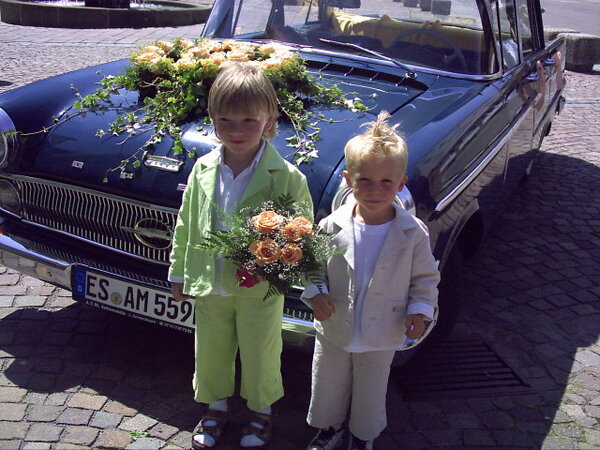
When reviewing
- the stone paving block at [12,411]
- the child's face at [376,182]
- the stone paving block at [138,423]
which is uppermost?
the child's face at [376,182]

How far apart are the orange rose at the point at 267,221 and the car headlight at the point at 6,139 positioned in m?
1.57

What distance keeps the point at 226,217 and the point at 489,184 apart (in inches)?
73.1

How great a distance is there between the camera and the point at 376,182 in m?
2.30

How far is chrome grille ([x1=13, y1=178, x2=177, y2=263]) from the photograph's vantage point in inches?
118

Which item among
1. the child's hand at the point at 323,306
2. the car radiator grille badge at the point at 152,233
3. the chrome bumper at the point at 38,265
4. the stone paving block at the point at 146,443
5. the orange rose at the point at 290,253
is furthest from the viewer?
the chrome bumper at the point at 38,265

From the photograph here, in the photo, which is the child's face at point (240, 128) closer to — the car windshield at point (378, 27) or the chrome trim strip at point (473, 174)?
the chrome trim strip at point (473, 174)

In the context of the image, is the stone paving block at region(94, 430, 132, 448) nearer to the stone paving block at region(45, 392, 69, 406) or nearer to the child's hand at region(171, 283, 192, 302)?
the stone paving block at region(45, 392, 69, 406)

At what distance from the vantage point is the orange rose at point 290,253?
2.22 m

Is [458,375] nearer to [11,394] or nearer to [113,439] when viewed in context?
[113,439]

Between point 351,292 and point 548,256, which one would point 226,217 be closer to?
point 351,292

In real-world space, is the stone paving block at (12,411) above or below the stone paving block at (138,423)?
below

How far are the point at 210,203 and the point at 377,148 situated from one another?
0.62 m

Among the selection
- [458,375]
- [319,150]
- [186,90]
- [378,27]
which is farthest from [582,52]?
[319,150]

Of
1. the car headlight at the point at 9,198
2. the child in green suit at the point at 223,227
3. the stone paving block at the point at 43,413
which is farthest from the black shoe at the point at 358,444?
the car headlight at the point at 9,198
